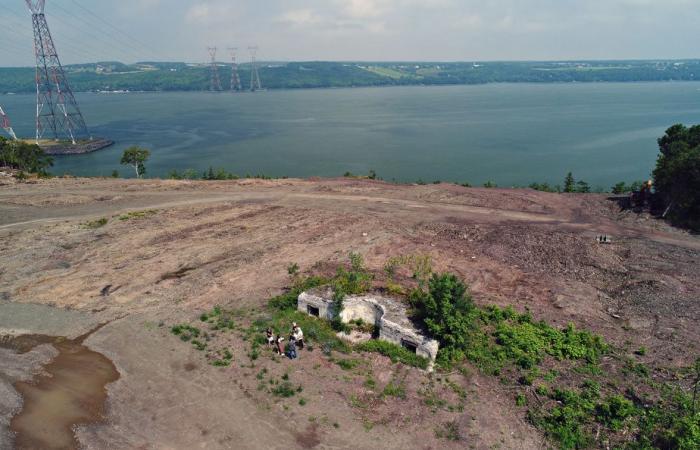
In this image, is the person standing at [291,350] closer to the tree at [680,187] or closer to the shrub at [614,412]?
the shrub at [614,412]

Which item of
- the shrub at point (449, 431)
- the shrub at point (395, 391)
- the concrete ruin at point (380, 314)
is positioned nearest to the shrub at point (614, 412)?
the shrub at point (449, 431)

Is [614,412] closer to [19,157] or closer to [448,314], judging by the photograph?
[448,314]

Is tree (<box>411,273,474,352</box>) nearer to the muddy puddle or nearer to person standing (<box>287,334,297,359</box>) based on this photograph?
person standing (<box>287,334,297,359</box>)

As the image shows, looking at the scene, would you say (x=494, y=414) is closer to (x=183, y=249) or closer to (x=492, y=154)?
(x=183, y=249)

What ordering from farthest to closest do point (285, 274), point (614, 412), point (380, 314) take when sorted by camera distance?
point (285, 274) < point (380, 314) < point (614, 412)

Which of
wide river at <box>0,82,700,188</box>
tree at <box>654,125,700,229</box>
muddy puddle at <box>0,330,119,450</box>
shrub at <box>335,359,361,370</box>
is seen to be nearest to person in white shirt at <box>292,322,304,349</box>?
shrub at <box>335,359,361,370</box>

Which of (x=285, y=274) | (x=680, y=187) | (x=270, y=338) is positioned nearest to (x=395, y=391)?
(x=270, y=338)

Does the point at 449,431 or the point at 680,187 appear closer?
the point at 449,431
